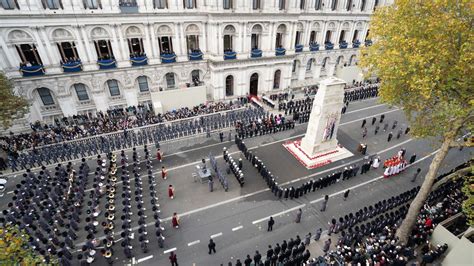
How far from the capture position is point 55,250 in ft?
43.4

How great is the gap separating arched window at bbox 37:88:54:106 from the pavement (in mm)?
9419

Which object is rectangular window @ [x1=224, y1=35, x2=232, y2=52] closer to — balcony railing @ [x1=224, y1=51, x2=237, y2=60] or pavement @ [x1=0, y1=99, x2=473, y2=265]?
balcony railing @ [x1=224, y1=51, x2=237, y2=60]

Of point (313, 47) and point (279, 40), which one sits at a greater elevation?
point (279, 40)

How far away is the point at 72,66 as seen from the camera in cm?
2467

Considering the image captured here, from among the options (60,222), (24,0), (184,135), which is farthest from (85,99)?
(60,222)

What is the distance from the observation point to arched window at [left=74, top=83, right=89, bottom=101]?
26408 mm

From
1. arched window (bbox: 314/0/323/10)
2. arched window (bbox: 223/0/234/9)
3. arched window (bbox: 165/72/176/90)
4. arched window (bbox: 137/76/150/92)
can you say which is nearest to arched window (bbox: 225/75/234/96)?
arched window (bbox: 165/72/176/90)

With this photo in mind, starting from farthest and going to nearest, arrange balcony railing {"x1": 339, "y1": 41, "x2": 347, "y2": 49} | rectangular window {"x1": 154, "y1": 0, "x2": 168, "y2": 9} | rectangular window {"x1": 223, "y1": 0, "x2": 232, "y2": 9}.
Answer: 1. balcony railing {"x1": 339, "y1": 41, "x2": 347, "y2": 49}
2. rectangular window {"x1": 223, "y1": 0, "x2": 232, "y2": 9}
3. rectangular window {"x1": 154, "y1": 0, "x2": 168, "y2": 9}

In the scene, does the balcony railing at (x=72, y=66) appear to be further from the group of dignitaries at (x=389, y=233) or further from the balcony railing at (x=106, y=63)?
the group of dignitaries at (x=389, y=233)

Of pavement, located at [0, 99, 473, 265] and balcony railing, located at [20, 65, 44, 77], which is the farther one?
balcony railing, located at [20, 65, 44, 77]

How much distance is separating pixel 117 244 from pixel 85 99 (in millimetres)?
19311

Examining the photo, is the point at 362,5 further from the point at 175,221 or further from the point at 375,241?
the point at 175,221

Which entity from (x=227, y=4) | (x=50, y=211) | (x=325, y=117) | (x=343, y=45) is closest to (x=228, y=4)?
(x=227, y=4)

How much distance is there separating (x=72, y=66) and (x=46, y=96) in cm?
450
